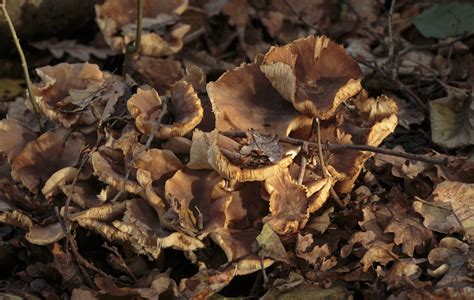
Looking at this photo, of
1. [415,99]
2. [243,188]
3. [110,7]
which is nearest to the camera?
[243,188]

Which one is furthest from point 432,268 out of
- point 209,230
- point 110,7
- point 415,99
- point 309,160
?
point 110,7

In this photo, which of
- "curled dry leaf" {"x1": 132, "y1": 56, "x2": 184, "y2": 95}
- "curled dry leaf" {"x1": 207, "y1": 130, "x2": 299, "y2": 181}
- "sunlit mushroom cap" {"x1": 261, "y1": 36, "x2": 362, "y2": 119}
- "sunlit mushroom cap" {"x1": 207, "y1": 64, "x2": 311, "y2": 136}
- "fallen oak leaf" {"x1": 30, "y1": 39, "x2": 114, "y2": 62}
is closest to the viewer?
"curled dry leaf" {"x1": 207, "y1": 130, "x2": 299, "y2": 181}

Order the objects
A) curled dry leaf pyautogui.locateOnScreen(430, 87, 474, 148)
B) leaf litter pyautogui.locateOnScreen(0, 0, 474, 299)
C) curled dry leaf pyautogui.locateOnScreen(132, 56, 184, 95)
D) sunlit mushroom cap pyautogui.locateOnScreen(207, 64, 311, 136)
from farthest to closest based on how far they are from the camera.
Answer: curled dry leaf pyautogui.locateOnScreen(132, 56, 184, 95), curled dry leaf pyautogui.locateOnScreen(430, 87, 474, 148), sunlit mushroom cap pyautogui.locateOnScreen(207, 64, 311, 136), leaf litter pyautogui.locateOnScreen(0, 0, 474, 299)

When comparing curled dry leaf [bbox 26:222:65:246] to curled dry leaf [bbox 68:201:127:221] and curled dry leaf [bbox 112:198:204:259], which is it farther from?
curled dry leaf [bbox 112:198:204:259]

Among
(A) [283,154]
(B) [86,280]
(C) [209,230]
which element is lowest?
(B) [86,280]

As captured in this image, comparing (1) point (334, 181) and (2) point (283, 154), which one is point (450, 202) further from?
(2) point (283, 154)

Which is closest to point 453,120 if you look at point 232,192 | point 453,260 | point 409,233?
point 409,233

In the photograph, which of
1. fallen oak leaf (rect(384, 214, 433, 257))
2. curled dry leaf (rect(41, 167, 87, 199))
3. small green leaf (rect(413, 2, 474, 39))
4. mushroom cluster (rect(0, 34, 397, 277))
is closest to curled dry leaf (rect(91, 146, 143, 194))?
mushroom cluster (rect(0, 34, 397, 277))
